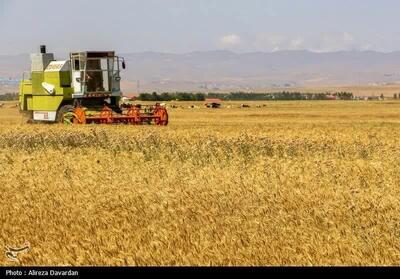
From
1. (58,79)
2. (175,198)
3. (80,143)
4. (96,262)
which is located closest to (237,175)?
(175,198)

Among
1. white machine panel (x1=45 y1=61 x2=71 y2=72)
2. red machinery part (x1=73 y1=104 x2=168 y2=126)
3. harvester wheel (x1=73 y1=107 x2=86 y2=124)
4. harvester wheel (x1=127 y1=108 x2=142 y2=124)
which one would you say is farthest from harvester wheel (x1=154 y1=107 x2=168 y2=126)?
white machine panel (x1=45 y1=61 x2=71 y2=72)

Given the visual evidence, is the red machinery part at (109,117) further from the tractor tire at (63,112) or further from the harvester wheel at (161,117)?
the tractor tire at (63,112)

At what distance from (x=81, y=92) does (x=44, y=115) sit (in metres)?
2.43

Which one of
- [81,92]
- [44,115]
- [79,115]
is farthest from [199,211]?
[44,115]

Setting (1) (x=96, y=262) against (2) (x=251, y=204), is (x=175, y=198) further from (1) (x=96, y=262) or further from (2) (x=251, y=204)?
(1) (x=96, y=262)

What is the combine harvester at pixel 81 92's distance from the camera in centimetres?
3172

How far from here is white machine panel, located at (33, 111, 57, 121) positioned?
107ft

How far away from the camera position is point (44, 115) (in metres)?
33.2

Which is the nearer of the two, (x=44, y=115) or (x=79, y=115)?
(x=79, y=115)

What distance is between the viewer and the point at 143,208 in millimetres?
8992

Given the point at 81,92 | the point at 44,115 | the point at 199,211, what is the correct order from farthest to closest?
the point at 44,115 → the point at 81,92 → the point at 199,211

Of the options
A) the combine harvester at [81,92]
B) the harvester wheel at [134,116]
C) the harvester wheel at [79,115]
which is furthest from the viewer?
the combine harvester at [81,92]

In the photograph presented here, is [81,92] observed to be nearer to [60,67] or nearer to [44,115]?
[60,67]

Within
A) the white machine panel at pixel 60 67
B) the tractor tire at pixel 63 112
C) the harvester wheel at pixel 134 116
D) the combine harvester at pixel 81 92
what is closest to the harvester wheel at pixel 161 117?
the combine harvester at pixel 81 92
